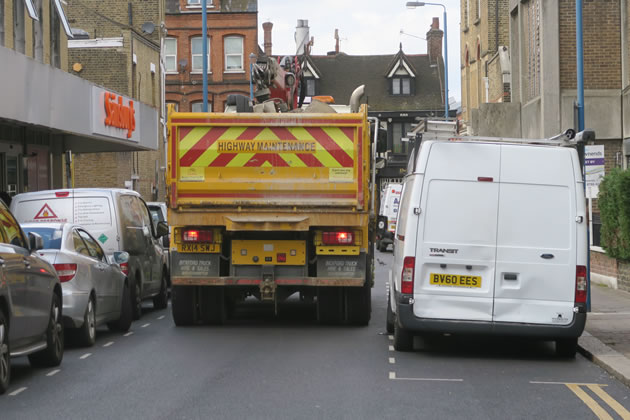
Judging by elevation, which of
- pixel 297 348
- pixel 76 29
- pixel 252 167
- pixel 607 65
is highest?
pixel 76 29

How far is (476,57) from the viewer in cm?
4862

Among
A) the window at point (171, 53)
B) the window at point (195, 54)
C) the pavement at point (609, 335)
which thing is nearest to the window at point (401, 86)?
the window at point (195, 54)

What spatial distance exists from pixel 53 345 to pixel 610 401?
217 inches

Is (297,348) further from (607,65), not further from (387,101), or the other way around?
(387,101)

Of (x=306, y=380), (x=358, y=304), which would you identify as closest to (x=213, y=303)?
(x=358, y=304)

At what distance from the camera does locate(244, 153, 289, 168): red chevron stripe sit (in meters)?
14.7

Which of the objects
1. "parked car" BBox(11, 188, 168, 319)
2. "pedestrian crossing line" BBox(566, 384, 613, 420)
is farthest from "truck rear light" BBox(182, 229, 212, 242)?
"pedestrian crossing line" BBox(566, 384, 613, 420)

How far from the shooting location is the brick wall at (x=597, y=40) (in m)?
27.0

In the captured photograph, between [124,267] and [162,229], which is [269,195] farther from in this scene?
[162,229]

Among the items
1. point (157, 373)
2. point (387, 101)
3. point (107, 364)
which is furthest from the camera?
point (387, 101)

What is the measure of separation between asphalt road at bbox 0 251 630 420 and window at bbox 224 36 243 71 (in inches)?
2013

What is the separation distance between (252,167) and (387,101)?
202 ft

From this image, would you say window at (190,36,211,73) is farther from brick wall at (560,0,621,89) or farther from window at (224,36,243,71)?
brick wall at (560,0,621,89)


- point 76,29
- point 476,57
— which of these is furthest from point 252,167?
point 476,57
